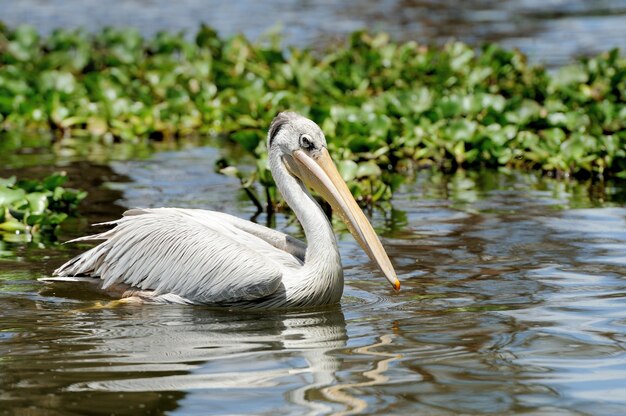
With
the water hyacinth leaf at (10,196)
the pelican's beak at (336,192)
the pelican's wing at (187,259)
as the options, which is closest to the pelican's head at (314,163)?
the pelican's beak at (336,192)

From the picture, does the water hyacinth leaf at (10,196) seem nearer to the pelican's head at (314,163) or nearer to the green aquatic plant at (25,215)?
the green aquatic plant at (25,215)

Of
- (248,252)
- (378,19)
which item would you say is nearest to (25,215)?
(248,252)

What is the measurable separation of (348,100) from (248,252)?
5.64 meters

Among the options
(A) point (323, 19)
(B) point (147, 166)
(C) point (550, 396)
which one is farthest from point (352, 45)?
(C) point (550, 396)

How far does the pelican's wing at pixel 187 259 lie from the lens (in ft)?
19.7

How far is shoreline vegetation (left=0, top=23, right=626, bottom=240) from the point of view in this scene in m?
9.98

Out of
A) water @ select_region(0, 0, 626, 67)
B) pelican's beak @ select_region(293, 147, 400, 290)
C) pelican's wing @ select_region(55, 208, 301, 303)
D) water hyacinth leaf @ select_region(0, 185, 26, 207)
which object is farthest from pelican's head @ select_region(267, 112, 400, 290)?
water @ select_region(0, 0, 626, 67)

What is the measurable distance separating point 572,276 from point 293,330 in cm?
181

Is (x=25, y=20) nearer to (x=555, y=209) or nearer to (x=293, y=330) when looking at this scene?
(x=555, y=209)

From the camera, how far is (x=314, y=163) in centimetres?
630

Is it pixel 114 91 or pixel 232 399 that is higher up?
pixel 114 91

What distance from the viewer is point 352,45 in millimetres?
14242

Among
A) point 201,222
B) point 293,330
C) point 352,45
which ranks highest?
point 352,45

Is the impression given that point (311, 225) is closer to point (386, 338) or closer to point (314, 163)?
point (314, 163)
